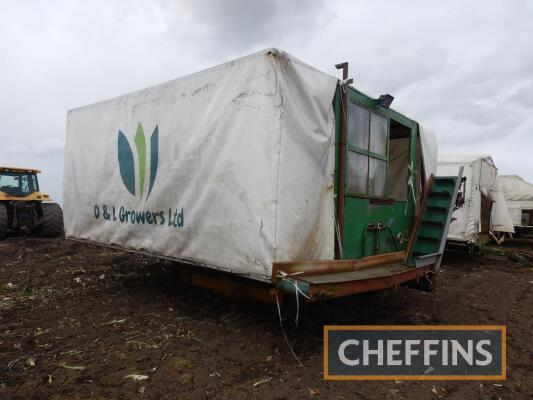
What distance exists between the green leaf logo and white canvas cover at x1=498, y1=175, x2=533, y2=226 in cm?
1564

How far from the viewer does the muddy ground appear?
10.3 ft

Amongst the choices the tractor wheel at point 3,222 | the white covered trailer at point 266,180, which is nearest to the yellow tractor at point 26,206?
the tractor wheel at point 3,222

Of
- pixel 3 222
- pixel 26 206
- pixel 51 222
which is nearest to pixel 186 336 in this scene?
pixel 3 222

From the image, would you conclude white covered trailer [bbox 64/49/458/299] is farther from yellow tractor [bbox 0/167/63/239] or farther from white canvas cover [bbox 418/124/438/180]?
yellow tractor [bbox 0/167/63/239]

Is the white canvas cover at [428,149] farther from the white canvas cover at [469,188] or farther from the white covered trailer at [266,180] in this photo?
the white canvas cover at [469,188]

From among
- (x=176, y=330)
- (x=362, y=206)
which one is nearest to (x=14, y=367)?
(x=176, y=330)

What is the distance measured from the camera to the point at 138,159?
16.2ft

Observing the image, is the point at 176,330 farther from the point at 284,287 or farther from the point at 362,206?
the point at 362,206

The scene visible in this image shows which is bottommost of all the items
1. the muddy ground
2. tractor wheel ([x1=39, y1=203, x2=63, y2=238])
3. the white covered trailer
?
the muddy ground

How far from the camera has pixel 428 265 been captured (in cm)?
516

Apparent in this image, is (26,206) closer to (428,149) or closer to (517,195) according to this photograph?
(428,149)

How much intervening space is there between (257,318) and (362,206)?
1852mm

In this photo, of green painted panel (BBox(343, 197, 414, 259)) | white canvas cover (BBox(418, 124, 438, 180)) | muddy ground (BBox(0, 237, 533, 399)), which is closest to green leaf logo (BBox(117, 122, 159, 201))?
muddy ground (BBox(0, 237, 533, 399))

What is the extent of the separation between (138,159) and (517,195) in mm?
16288
